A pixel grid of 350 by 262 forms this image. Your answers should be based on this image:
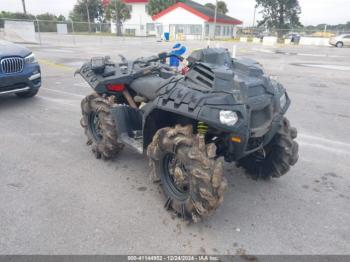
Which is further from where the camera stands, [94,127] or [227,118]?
[94,127]

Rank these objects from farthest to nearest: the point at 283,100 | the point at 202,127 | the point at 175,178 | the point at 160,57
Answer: the point at 160,57
the point at 283,100
the point at 175,178
the point at 202,127

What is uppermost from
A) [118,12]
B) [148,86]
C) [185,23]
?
[118,12]

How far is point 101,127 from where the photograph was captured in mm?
3895

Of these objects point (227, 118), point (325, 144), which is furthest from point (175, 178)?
point (325, 144)

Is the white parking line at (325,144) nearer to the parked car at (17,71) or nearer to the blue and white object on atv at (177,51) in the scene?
the blue and white object on atv at (177,51)

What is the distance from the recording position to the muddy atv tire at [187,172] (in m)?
2.53

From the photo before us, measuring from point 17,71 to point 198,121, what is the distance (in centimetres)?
507

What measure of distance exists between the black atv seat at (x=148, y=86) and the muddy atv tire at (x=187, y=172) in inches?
25.5

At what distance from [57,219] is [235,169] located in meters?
2.21

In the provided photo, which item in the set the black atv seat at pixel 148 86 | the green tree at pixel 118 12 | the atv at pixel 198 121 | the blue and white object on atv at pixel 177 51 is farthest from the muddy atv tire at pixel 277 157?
the green tree at pixel 118 12

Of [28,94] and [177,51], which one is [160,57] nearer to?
[177,51]

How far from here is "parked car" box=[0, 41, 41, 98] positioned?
237 inches

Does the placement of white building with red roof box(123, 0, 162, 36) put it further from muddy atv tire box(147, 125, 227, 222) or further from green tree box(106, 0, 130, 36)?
muddy atv tire box(147, 125, 227, 222)

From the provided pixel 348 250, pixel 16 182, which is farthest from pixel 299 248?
pixel 16 182
